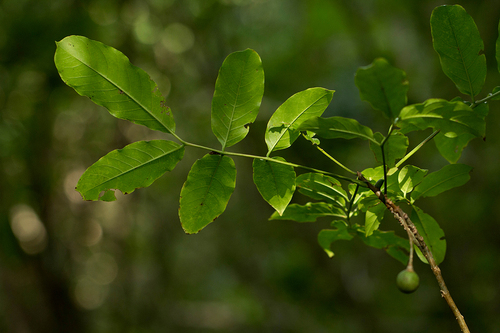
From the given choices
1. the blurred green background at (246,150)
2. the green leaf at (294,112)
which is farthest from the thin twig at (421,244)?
the blurred green background at (246,150)

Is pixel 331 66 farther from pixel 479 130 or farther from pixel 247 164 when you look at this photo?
pixel 479 130

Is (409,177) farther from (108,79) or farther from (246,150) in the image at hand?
(246,150)

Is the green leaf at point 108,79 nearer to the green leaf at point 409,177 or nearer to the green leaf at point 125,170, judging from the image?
the green leaf at point 125,170

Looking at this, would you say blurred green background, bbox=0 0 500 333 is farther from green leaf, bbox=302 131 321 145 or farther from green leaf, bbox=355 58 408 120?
green leaf, bbox=355 58 408 120

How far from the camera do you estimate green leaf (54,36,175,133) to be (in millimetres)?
578

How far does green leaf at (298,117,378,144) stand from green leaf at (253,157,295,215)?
131 mm

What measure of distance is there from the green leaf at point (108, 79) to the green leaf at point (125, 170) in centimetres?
6

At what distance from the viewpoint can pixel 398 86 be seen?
466mm

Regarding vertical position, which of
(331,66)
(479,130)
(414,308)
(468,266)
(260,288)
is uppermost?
(479,130)

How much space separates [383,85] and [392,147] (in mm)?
164

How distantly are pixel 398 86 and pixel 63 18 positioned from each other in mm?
3599

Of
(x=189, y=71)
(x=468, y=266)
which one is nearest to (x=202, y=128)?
(x=189, y=71)

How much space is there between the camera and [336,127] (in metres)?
0.53

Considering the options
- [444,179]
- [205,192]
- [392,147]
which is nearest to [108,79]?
[205,192]
